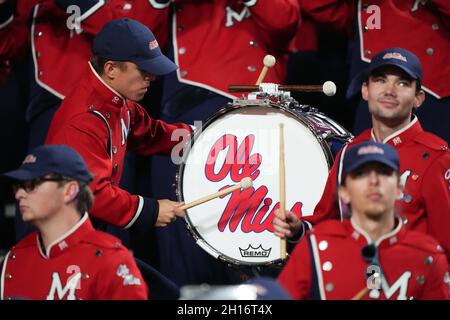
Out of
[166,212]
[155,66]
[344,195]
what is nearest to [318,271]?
[344,195]

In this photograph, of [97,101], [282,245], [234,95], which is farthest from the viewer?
[234,95]

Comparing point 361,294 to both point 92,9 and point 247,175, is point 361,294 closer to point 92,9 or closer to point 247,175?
point 247,175

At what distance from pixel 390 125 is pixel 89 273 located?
4.67 ft

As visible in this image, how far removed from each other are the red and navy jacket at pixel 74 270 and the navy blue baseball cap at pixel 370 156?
0.84 metres

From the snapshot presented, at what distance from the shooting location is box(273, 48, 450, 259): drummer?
602 centimetres

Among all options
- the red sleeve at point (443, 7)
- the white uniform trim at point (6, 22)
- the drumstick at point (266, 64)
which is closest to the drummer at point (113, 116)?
the drumstick at point (266, 64)

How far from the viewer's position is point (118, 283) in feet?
17.9

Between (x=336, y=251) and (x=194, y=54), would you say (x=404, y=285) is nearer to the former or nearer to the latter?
(x=336, y=251)

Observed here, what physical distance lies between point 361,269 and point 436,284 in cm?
26

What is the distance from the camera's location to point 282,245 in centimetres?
614

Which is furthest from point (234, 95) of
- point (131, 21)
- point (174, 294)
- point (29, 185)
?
point (29, 185)

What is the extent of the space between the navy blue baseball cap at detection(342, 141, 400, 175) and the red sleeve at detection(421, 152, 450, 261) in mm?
586

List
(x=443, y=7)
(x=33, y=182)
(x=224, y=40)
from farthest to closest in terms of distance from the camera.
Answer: (x=224, y=40) < (x=443, y=7) < (x=33, y=182)

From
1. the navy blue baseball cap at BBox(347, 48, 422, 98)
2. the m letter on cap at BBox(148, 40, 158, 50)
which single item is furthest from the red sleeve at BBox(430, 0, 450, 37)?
the m letter on cap at BBox(148, 40, 158, 50)
